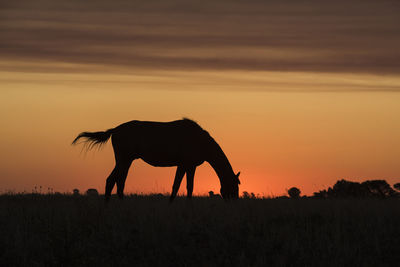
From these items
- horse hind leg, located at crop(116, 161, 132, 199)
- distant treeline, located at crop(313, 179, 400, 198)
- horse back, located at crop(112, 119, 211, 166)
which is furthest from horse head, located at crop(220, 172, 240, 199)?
distant treeline, located at crop(313, 179, 400, 198)

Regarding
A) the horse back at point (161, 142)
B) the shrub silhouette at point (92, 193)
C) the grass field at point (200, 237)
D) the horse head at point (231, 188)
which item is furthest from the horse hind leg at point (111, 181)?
the shrub silhouette at point (92, 193)

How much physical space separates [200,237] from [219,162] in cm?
751

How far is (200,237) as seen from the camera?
42.0ft

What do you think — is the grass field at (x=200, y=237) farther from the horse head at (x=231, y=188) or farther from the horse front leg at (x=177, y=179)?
the horse head at (x=231, y=188)

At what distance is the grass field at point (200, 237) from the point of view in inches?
464

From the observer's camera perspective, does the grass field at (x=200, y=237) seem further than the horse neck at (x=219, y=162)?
No

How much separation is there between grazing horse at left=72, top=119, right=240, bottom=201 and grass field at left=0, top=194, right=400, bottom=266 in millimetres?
3737

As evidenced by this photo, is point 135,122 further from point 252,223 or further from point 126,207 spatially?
point 252,223

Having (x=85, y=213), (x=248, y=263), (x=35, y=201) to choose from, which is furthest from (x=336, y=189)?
(x=248, y=263)

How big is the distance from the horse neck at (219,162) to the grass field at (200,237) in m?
3.91

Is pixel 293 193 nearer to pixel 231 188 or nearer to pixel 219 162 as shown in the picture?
pixel 231 188

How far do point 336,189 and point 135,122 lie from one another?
1264 centimetres

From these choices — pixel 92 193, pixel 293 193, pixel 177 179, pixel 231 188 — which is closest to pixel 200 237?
pixel 177 179

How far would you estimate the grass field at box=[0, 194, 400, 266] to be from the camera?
11773 mm
